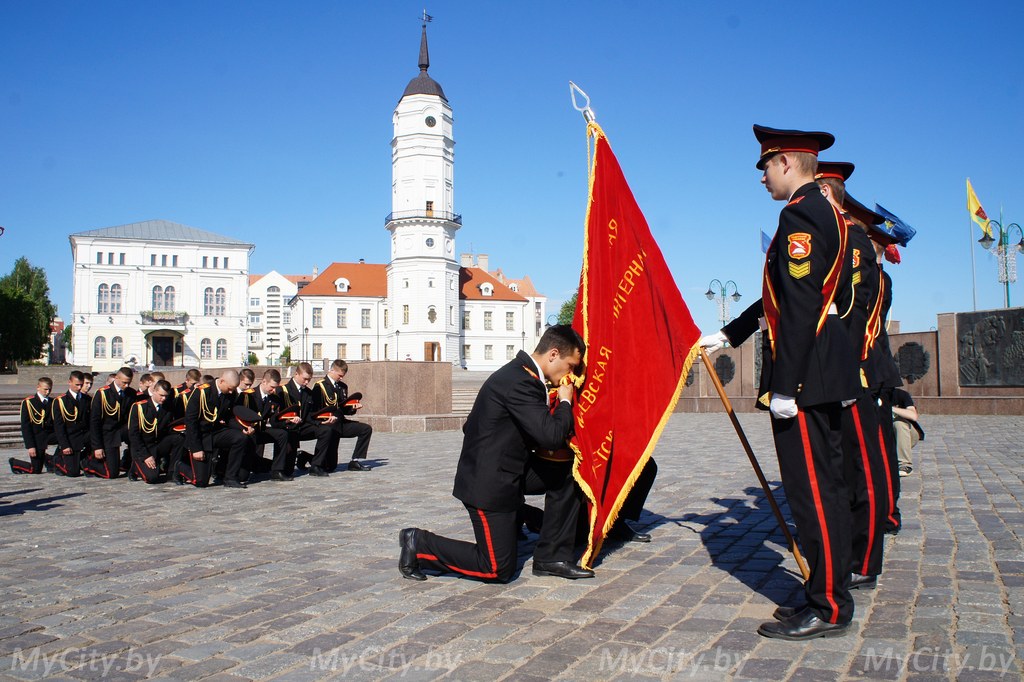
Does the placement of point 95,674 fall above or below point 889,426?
below

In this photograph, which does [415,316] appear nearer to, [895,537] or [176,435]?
[176,435]

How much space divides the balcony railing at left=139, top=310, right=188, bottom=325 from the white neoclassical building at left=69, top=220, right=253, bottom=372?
0.10 m

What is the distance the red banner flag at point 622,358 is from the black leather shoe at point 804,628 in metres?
1.56

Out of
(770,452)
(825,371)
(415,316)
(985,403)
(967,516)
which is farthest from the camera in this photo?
(415,316)

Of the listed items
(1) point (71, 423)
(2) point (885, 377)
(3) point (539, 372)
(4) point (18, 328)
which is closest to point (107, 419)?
(1) point (71, 423)

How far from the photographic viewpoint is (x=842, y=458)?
425 centimetres

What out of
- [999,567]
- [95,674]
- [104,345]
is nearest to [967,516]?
[999,567]

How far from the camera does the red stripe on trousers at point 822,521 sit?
4.03m

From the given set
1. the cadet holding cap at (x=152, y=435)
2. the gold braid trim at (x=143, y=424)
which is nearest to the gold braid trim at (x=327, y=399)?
the cadet holding cap at (x=152, y=435)

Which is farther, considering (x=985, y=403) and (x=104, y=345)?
(x=104, y=345)

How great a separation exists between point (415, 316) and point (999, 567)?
8139cm

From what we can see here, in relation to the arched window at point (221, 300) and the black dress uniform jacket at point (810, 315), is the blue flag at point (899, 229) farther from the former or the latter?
the arched window at point (221, 300)

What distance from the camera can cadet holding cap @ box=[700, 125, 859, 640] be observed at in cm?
407

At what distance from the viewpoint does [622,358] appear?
5527 millimetres
